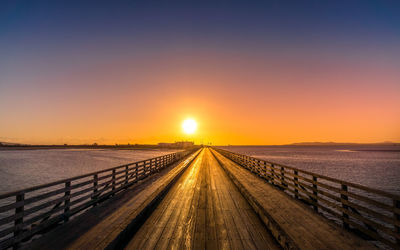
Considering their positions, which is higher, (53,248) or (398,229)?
(398,229)

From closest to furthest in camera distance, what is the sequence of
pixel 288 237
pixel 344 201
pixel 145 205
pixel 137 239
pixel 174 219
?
1. pixel 288 237
2. pixel 137 239
3. pixel 344 201
4. pixel 174 219
5. pixel 145 205

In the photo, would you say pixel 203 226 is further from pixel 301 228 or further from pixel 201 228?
pixel 301 228

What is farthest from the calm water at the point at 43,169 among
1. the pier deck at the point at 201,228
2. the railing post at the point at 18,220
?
the pier deck at the point at 201,228

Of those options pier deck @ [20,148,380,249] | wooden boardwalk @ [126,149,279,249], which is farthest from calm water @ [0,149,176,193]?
wooden boardwalk @ [126,149,279,249]

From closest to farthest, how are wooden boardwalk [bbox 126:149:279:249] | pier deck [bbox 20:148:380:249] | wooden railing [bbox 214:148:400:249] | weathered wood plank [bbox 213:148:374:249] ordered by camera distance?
wooden railing [bbox 214:148:400:249] → weathered wood plank [bbox 213:148:374:249] → pier deck [bbox 20:148:380:249] → wooden boardwalk [bbox 126:149:279:249]

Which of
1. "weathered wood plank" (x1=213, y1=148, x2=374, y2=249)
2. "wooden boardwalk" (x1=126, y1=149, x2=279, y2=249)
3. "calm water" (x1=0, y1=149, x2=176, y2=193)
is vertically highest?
"weathered wood plank" (x1=213, y1=148, x2=374, y2=249)

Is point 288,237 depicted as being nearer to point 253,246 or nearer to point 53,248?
point 253,246

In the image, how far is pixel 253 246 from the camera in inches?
203

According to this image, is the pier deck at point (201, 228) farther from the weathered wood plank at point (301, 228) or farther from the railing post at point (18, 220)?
the railing post at point (18, 220)

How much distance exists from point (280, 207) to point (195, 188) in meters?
5.41

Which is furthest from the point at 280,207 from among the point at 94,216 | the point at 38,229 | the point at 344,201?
the point at 38,229

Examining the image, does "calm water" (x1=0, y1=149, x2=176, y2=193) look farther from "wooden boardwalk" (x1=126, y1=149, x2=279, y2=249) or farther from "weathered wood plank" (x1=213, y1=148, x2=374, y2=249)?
"weathered wood plank" (x1=213, y1=148, x2=374, y2=249)

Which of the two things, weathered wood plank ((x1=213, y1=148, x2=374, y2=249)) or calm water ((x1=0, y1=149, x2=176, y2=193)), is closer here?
weathered wood plank ((x1=213, y1=148, x2=374, y2=249))

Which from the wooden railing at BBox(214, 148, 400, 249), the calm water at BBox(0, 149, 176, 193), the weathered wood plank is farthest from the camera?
the calm water at BBox(0, 149, 176, 193)
